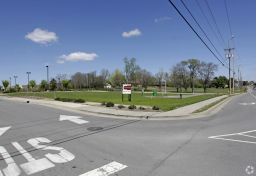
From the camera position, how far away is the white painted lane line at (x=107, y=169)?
610 centimetres

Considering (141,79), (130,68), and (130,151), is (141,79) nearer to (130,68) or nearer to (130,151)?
(130,68)

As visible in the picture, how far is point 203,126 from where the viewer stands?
41.4ft

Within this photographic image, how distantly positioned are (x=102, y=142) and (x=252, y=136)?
17.9 feet

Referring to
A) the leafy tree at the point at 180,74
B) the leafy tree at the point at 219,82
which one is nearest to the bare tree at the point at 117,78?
the leafy tree at the point at 180,74

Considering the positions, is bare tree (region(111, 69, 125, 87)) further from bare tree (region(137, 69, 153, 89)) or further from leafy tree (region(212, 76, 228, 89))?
leafy tree (region(212, 76, 228, 89))

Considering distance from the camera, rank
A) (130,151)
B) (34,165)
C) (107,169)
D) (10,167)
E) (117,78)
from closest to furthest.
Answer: (107,169) < (10,167) < (34,165) < (130,151) < (117,78)

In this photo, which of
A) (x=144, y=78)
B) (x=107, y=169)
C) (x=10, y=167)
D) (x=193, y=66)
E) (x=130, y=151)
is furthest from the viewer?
(x=144, y=78)

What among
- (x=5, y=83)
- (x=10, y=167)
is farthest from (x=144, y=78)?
(x=10, y=167)

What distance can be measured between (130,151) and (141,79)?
107 m

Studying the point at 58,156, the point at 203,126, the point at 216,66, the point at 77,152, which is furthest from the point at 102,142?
the point at 216,66

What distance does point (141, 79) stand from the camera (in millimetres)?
114438

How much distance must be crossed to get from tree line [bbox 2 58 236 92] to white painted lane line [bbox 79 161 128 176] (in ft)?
257

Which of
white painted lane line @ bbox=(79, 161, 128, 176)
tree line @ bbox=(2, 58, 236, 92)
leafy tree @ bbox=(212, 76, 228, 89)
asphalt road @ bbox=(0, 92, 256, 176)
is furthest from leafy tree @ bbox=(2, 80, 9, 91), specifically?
leafy tree @ bbox=(212, 76, 228, 89)

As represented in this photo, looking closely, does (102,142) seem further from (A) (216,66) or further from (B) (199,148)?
(A) (216,66)
